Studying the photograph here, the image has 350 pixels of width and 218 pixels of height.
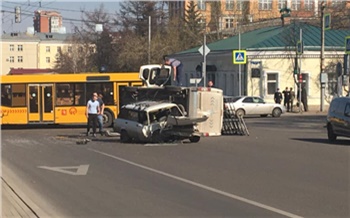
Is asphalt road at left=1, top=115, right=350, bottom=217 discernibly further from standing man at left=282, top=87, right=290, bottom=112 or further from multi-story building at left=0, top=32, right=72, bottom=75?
multi-story building at left=0, top=32, right=72, bottom=75

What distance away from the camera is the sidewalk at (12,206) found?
30.8 feet

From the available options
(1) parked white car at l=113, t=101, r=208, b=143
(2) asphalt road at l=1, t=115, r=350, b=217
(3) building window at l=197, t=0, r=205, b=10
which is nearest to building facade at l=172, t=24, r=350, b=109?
(1) parked white car at l=113, t=101, r=208, b=143

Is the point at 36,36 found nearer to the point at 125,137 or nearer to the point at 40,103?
the point at 40,103

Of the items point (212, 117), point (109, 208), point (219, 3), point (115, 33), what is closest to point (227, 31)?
point (219, 3)

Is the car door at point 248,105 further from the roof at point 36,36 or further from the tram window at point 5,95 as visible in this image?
the roof at point 36,36

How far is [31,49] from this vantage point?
12656 cm

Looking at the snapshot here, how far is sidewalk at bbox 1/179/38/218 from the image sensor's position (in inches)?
369

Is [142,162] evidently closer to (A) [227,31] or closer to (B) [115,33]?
(A) [227,31]

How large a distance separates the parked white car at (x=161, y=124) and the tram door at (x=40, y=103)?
10256 millimetres

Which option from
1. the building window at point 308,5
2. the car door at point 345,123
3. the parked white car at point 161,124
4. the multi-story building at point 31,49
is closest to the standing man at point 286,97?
the car door at point 345,123

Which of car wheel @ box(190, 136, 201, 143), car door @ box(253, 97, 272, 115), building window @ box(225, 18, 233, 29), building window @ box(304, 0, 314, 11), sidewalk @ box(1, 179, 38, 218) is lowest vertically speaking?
car wheel @ box(190, 136, 201, 143)

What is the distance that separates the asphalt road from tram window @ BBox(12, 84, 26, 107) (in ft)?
30.7

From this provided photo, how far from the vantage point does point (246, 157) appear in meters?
17.6

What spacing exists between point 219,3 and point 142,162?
6003cm
